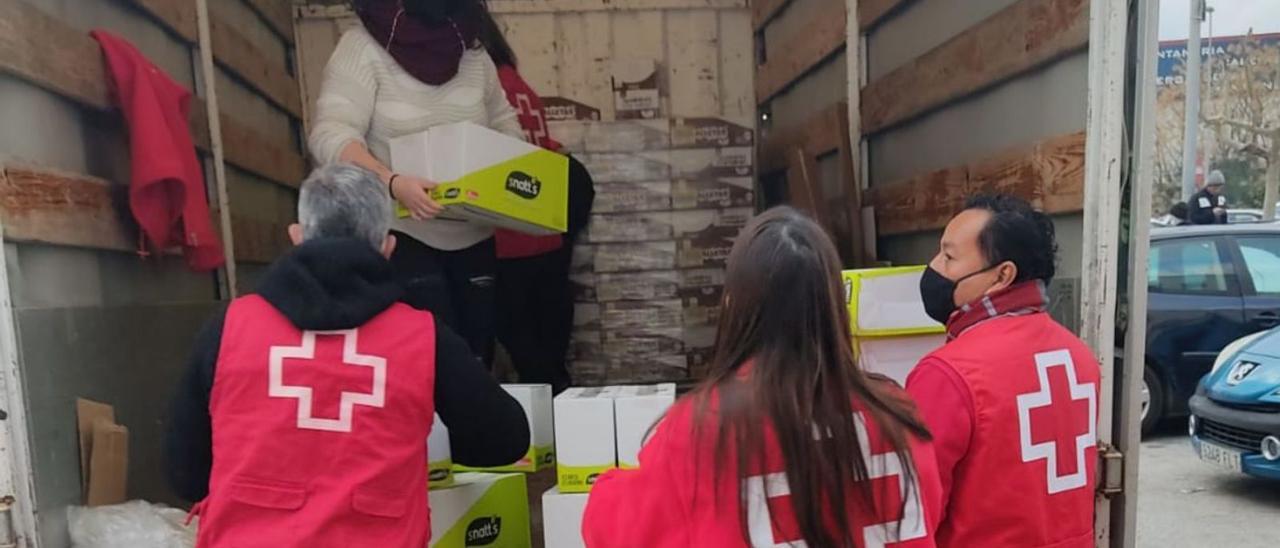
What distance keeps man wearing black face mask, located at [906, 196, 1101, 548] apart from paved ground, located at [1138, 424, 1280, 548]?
2778 mm

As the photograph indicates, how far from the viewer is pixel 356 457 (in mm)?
1636

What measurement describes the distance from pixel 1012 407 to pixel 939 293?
1.15 feet

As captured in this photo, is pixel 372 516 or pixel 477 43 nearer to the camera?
pixel 372 516

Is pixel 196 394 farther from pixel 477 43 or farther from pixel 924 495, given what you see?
pixel 477 43

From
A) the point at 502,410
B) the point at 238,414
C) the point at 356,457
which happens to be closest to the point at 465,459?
the point at 502,410

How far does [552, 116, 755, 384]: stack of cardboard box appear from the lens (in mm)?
4840

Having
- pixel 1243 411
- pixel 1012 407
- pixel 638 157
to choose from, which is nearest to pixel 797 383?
pixel 1012 407

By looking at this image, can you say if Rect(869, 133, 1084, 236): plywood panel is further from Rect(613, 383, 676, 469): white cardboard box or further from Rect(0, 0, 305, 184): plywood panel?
Rect(0, 0, 305, 184): plywood panel

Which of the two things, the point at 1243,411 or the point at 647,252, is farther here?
the point at 647,252

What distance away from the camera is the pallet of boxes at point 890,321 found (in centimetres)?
219

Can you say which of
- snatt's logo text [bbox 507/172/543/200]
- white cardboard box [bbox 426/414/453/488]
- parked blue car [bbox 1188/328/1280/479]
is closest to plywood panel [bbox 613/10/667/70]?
snatt's logo text [bbox 507/172/543/200]

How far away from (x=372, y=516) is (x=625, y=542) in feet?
2.07

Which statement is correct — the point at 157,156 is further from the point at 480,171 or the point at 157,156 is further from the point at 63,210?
the point at 480,171

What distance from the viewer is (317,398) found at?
1.60 metres
